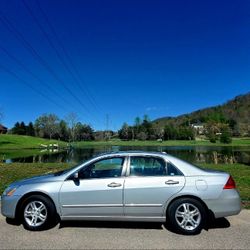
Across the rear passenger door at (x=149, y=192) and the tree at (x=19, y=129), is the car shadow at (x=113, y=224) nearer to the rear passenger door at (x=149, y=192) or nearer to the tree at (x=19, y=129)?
the rear passenger door at (x=149, y=192)

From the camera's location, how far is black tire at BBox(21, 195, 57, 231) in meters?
5.95

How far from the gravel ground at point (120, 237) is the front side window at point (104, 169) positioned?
1.03 m

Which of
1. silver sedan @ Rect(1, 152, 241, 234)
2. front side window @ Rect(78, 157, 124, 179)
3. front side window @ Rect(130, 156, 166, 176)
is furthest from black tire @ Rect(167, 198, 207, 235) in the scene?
front side window @ Rect(78, 157, 124, 179)

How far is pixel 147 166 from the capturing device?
245 inches

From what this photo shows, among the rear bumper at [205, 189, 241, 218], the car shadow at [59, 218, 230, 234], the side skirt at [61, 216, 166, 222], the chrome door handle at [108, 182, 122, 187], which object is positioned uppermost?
the chrome door handle at [108, 182, 122, 187]

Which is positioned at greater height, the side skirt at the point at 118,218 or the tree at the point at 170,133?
the tree at the point at 170,133

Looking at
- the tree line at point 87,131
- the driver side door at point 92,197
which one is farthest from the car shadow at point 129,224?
the tree line at point 87,131

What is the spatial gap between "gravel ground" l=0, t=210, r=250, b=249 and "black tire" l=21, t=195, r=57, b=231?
0.55 ft

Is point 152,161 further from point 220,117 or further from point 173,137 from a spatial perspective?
point 220,117

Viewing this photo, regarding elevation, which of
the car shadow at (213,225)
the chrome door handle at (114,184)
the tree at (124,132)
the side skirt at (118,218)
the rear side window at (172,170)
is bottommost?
the car shadow at (213,225)

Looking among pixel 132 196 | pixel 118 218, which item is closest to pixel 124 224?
pixel 118 218

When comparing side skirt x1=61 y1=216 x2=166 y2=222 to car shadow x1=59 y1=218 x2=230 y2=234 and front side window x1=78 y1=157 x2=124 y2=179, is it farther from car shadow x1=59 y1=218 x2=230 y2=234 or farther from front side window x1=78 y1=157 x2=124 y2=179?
front side window x1=78 y1=157 x2=124 y2=179

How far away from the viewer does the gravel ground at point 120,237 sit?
5.01m

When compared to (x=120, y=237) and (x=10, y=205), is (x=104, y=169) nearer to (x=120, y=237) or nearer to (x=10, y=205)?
(x=120, y=237)
